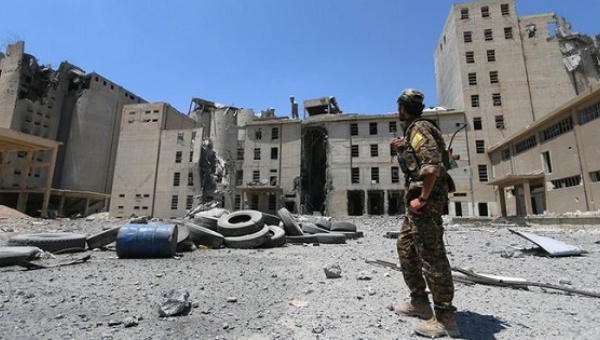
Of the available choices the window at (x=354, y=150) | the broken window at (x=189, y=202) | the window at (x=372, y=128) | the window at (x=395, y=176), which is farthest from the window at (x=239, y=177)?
the window at (x=395, y=176)

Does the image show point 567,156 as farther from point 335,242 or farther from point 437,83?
point 437,83

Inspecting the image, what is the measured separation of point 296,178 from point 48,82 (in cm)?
4260

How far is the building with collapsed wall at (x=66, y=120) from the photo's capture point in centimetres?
4378

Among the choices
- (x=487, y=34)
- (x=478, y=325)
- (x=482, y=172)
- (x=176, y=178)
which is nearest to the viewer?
(x=478, y=325)

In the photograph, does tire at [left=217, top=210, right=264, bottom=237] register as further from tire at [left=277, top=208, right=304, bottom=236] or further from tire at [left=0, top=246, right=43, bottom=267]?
tire at [left=0, top=246, right=43, bottom=267]

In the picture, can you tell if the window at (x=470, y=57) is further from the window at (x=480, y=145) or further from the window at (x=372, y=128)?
the window at (x=372, y=128)

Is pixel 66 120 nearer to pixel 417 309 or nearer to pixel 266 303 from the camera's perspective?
pixel 266 303

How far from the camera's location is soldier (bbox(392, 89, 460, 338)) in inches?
104

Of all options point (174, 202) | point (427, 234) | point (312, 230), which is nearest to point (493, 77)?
point (312, 230)

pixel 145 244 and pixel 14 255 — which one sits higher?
pixel 145 244

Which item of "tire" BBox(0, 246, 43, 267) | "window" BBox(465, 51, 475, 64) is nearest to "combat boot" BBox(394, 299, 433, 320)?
"tire" BBox(0, 246, 43, 267)

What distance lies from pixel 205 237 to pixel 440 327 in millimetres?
7850

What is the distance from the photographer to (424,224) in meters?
2.80

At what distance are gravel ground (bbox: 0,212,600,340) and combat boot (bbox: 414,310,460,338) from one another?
96mm
